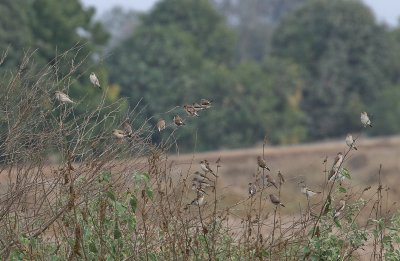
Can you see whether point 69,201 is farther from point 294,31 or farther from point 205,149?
point 294,31

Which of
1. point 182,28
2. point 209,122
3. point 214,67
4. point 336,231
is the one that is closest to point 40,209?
point 336,231

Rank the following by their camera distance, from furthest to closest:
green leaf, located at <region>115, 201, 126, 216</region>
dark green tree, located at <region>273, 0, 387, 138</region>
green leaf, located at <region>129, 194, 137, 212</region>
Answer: dark green tree, located at <region>273, 0, 387, 138</region>, green leaf, located at <region>129, 194, 137, 212</region>, green leaf, located at <region>115, 201, 126, 216</region>

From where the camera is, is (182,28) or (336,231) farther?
(182,28)

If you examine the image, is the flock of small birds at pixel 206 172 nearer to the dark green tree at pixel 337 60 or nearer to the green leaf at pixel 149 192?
Result: the green leaf at pixel 149 192

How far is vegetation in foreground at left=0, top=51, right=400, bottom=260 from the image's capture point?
7.53m

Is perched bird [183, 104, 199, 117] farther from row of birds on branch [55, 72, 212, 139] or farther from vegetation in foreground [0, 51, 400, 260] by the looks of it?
vegetation in foreground [0, 51, 400, 260]

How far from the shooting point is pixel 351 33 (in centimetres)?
5584

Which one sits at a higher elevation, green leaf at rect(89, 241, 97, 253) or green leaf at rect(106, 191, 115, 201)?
green leaf at rect(106, 191, 115, 201)

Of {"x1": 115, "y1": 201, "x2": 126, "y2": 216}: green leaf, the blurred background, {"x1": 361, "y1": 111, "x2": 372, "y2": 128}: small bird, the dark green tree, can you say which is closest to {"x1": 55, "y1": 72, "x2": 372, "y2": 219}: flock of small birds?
{"x1": 361, "y1": 111, "x2": 372, "y2": 128}: small bird

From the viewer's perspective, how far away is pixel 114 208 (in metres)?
7.39

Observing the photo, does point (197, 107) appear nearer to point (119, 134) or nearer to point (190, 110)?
point (190, 110)

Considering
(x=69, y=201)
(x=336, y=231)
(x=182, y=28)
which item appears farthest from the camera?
(x=182, y=28)

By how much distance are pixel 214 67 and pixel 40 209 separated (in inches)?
1770

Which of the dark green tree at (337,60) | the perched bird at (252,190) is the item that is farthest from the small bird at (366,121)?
the dark green tree at (337,60)
